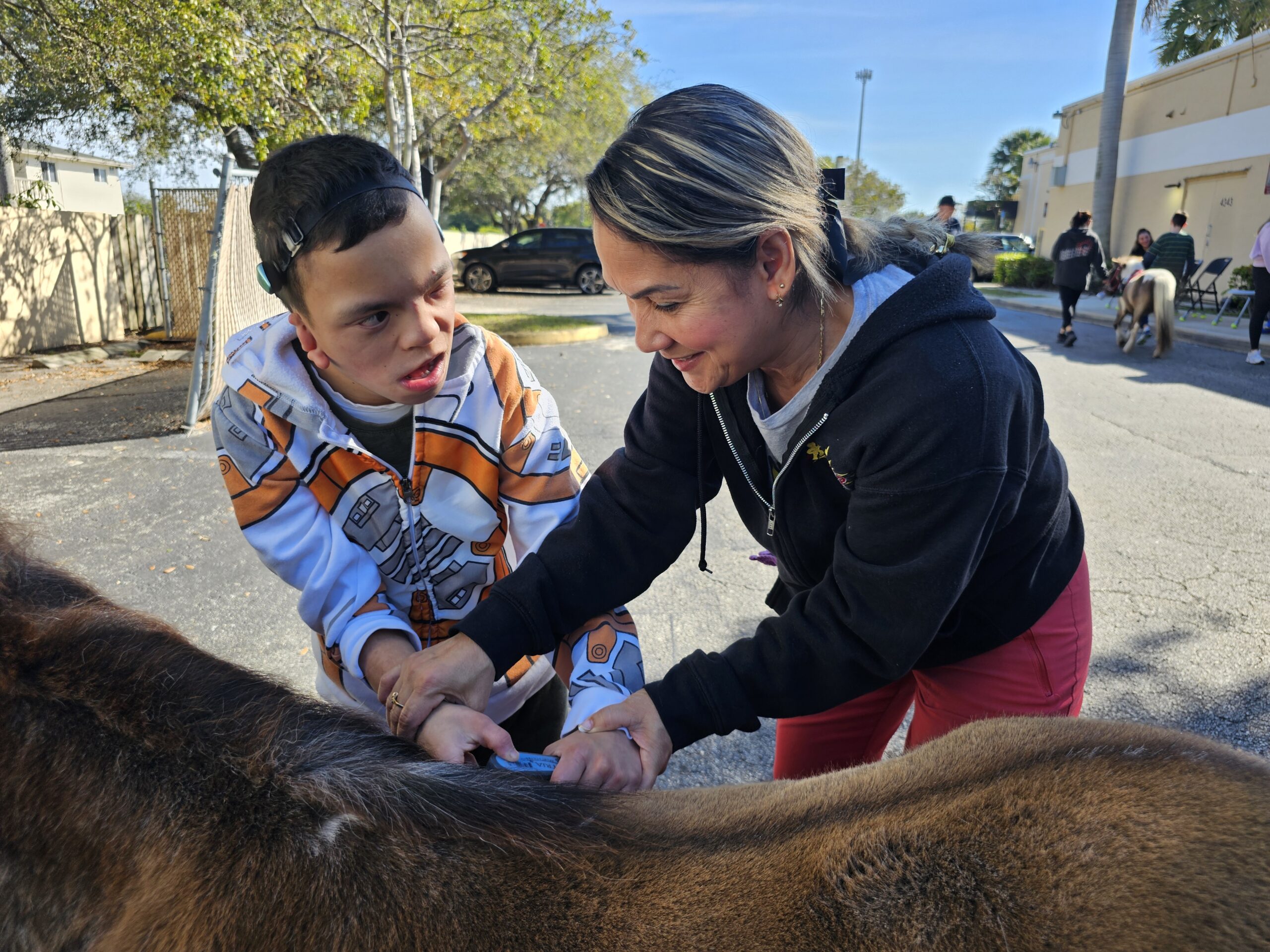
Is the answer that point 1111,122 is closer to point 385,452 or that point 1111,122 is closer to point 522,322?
point 522,322

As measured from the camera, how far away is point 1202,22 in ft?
85.8

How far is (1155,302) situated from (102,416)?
13.4 metres

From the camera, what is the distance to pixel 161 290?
45.5 feet

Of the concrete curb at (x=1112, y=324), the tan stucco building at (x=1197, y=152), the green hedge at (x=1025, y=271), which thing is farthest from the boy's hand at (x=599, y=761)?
the green hedge at (x=1025, y=271)

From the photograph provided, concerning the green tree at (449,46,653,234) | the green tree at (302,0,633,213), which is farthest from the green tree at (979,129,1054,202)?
the green tree at (302,0,633,213)

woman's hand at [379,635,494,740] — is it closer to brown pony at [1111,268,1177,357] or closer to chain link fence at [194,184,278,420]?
chain link fence at [194,184,278,420]

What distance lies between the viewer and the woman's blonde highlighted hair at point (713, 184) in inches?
57.2

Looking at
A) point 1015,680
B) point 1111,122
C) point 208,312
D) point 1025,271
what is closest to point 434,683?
point 1015,680

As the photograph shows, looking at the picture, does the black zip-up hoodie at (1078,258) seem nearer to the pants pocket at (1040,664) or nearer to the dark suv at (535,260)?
the dark suv at (535,260)

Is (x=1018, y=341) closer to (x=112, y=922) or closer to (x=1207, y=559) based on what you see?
(x=1207, y=559)

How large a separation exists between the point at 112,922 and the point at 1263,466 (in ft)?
26.4

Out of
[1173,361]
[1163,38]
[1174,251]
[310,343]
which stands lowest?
[1173,361]

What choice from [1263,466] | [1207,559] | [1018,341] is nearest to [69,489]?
[1207,559]

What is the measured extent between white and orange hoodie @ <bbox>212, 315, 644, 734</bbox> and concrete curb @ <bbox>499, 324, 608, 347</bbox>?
34.6ft
